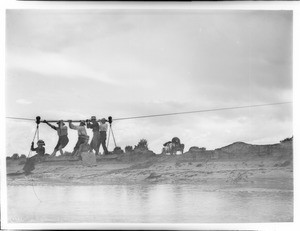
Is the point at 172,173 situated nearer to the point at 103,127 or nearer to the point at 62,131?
the point at 103,127

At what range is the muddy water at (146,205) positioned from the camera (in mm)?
6145

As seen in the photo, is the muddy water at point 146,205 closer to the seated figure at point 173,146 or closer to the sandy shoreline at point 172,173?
the sandy shoreline at point 172,173

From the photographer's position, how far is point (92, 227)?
6066 millimetres

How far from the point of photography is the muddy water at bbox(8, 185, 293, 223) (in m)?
6.14

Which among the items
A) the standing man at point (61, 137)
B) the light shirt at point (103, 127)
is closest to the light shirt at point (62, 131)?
the standing man at point (61, 137)

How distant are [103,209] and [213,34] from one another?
240 centimetres

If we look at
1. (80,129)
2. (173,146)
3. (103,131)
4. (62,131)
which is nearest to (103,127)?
(103,131)

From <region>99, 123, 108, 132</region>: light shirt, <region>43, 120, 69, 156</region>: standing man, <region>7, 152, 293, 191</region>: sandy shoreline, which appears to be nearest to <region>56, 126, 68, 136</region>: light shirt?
<region>43, 120, 69, 156</region>: standing man

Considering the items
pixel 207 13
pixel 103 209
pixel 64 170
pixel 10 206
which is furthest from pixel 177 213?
pixel 207 13

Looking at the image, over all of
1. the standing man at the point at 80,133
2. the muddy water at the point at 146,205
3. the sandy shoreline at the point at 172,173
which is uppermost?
the standing man at the point at 80,133

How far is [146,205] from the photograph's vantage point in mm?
6234

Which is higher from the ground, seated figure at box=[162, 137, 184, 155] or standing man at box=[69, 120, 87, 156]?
standing man at box=[69, 120, 87, 156]

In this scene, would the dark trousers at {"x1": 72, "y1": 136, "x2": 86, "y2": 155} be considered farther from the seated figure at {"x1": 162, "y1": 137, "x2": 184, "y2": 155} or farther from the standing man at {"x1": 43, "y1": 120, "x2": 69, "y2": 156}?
the seated figure at {"x1": 162, "y1": 137, "x2": 184, "y2": 155}

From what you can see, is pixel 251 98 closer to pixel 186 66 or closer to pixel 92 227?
pixel 186 66
